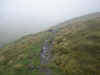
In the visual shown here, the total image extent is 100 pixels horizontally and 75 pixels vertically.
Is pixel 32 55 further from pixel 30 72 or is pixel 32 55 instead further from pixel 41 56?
pixel 30 72

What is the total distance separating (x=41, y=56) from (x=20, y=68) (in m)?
7.20

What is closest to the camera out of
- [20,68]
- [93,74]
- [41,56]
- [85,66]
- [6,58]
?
[93,74]

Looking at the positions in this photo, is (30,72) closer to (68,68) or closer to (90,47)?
(68,68)

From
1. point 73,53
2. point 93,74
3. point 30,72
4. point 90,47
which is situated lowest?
point 30,72

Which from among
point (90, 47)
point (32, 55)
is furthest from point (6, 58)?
point (90, 47)

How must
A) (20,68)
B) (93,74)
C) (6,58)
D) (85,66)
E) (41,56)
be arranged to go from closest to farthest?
(93,74)
(85,66)
(20,68)
(41,56)
(6,58)

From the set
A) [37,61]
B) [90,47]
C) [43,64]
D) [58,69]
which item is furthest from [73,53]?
[37,61]

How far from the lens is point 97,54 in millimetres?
19375

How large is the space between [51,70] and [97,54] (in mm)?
12027

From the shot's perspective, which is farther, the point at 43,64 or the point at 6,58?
the point at 6,58

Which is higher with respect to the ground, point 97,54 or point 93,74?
point 97,54

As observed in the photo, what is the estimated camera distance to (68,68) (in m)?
17.8

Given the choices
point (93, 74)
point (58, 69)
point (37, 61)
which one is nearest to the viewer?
point (93, 74)

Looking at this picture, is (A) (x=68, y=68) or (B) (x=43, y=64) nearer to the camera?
(A) (x=68, y=68)
